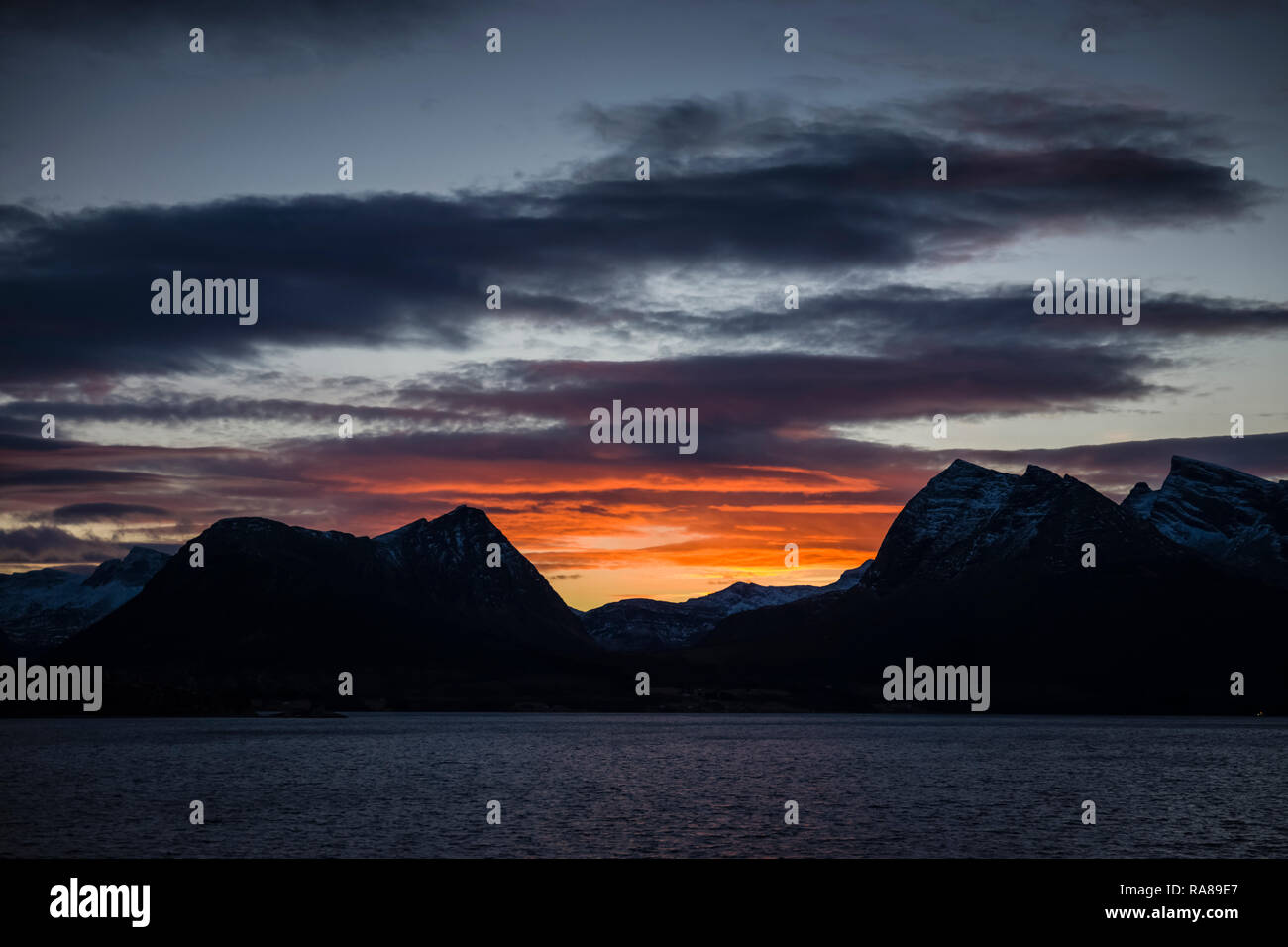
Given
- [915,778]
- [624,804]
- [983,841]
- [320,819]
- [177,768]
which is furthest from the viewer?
[177,768]

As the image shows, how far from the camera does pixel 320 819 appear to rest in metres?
96.9

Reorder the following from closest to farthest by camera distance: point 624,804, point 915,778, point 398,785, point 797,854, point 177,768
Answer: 1. point 797,854
2. point 624,804
3. point 398,785
4. point 915,778
5. point 177,768

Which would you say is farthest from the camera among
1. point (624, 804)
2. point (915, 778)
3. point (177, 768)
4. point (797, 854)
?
point (177, 768)

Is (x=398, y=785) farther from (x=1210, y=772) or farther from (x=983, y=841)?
(x=1210, y=772)
